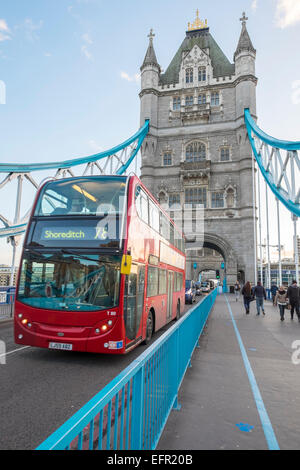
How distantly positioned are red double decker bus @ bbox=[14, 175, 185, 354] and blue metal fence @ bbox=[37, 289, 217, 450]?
1.80 meters

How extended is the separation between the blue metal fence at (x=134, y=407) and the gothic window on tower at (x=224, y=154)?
3157cm

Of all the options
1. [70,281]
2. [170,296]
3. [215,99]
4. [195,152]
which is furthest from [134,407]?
[215,99]

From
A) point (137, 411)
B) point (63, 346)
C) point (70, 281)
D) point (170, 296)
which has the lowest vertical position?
point (63, 346)

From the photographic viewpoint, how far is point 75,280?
209 inches

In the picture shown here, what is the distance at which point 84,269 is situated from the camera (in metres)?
5.31

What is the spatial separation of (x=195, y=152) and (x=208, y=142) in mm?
1858

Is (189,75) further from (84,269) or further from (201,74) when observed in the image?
(84,269)

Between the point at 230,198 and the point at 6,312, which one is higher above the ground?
the point at 230,198

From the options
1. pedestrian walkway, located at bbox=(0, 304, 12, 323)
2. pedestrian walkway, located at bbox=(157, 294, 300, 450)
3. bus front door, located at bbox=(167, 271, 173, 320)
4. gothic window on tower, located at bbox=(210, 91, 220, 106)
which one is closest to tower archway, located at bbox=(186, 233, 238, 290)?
gothic window on tower, located at bbox=(210, 91, 220, 106)

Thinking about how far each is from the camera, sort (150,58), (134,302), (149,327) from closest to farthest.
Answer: (134,302) → (149,327) → (150,58)

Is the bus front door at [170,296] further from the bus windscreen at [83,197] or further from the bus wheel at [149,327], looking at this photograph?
the bus windscreen at [83,197]

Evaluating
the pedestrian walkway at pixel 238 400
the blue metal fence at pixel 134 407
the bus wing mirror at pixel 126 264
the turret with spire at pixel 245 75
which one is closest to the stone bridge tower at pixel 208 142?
the turret with spire at pixel 245 75

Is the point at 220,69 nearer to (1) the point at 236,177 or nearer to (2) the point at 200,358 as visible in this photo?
(1) the point at 236,177

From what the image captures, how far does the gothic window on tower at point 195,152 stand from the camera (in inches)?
1316
